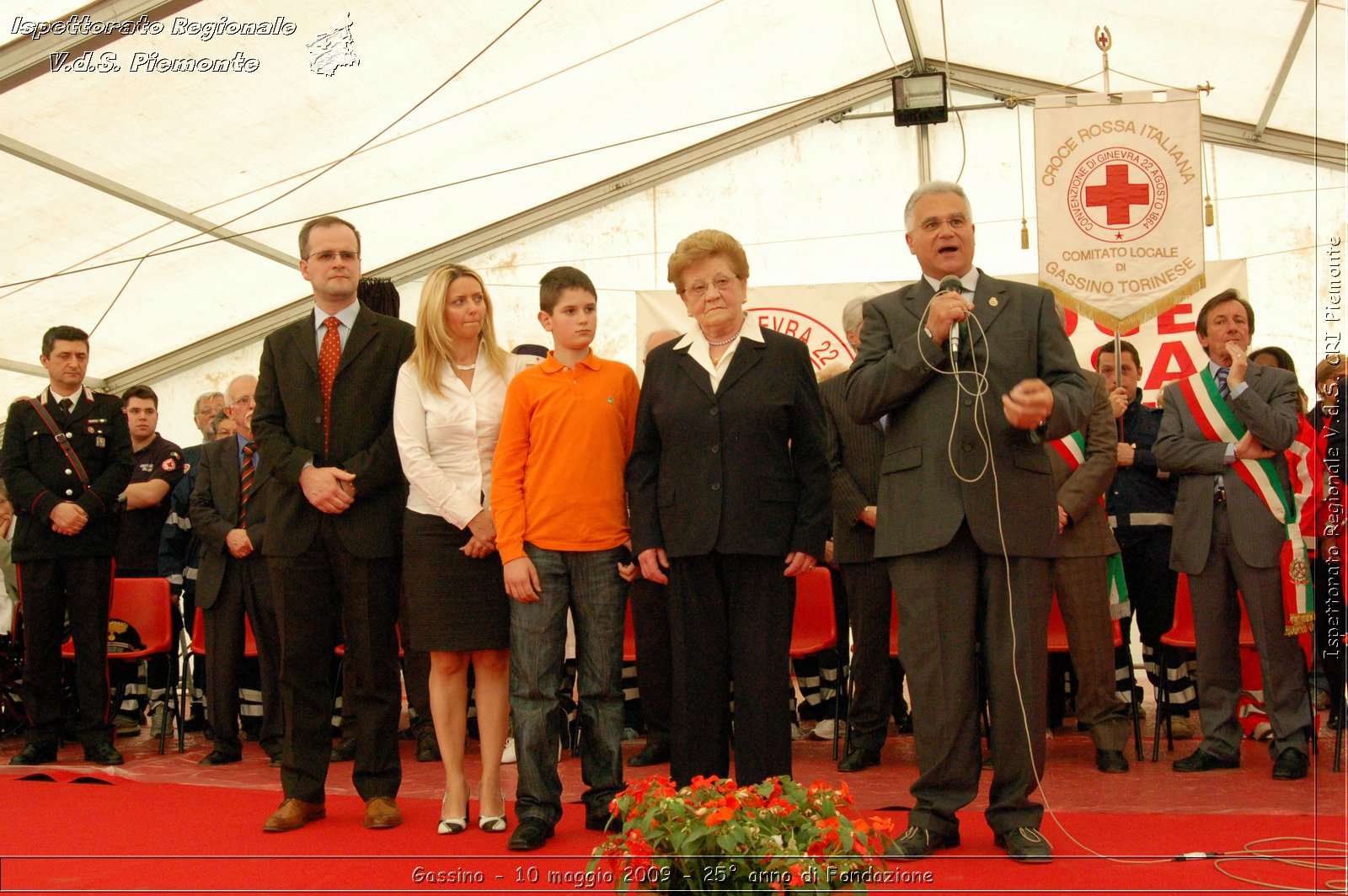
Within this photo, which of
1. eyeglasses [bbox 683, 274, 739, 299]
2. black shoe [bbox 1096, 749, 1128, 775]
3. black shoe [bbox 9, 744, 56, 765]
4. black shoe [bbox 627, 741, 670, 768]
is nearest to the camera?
eyeglasses [bbox 683, 274, 739, 299]

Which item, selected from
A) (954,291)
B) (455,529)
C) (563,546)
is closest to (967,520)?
(954,291)

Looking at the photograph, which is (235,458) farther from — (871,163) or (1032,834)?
(871,163)

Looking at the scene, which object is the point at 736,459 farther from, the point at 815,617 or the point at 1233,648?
the point at 1233,648

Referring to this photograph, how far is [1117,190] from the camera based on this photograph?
5055 millimetres

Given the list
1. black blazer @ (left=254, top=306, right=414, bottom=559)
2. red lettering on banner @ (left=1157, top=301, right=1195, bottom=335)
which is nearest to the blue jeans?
black blazer @ (left=254, top=306, right=414, bottom=559)

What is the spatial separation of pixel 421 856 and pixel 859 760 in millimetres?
2060

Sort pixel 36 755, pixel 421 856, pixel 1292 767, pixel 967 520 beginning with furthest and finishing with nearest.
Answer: pixel 36 755, pixel 1292 767, pixel 421 856, pixel 967 520

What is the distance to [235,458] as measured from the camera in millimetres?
5469

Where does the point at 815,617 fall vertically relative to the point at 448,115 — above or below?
below

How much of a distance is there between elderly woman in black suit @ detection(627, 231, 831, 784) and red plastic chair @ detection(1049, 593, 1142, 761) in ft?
6.25

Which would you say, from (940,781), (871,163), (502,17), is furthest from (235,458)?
(871,163)

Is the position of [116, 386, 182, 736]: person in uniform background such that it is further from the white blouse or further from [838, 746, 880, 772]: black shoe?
[838, 746, 880, 772]: black shoe

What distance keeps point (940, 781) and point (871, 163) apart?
6.07m

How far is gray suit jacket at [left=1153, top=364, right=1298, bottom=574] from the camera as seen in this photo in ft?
13.6
